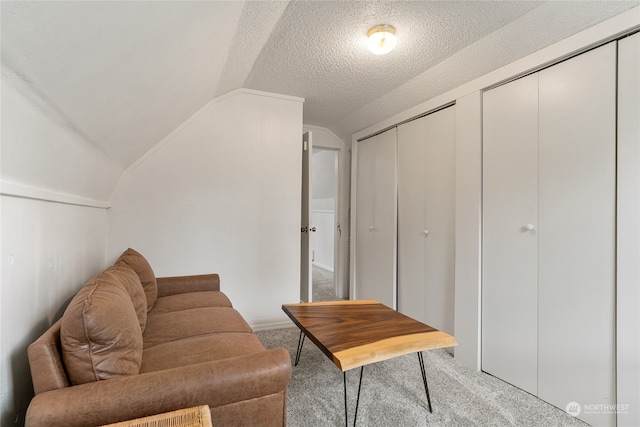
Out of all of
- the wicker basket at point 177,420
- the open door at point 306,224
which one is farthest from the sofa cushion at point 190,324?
the open door at point 306,224

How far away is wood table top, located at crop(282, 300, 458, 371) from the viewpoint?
4.46 feet

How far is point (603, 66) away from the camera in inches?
61.2

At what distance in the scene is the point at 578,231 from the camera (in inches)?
64.4

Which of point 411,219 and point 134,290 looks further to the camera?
point 411,219

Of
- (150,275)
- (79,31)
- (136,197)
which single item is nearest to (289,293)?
(150,275)

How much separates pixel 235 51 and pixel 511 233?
233 centimetres

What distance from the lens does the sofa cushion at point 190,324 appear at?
147 cm

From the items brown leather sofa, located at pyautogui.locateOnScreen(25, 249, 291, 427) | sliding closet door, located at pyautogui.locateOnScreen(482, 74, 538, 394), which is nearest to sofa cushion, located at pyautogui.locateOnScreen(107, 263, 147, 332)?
brown leather sofa, located at pyautogui.locateOnScreen(25, 249, 291, 427)

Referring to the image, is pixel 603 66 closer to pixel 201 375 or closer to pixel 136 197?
pixel 201 375

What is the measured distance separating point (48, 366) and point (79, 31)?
103 centimetres

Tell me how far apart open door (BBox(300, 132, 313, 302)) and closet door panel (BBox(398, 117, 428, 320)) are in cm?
98

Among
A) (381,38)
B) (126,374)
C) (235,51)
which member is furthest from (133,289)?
(381,38)

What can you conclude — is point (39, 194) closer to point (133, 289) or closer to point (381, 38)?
point (133, 289)

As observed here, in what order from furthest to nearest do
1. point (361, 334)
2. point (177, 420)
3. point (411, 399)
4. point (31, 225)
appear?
point (411, 399) < point (361, 334) < point (31, 225) < point (177, 420)
